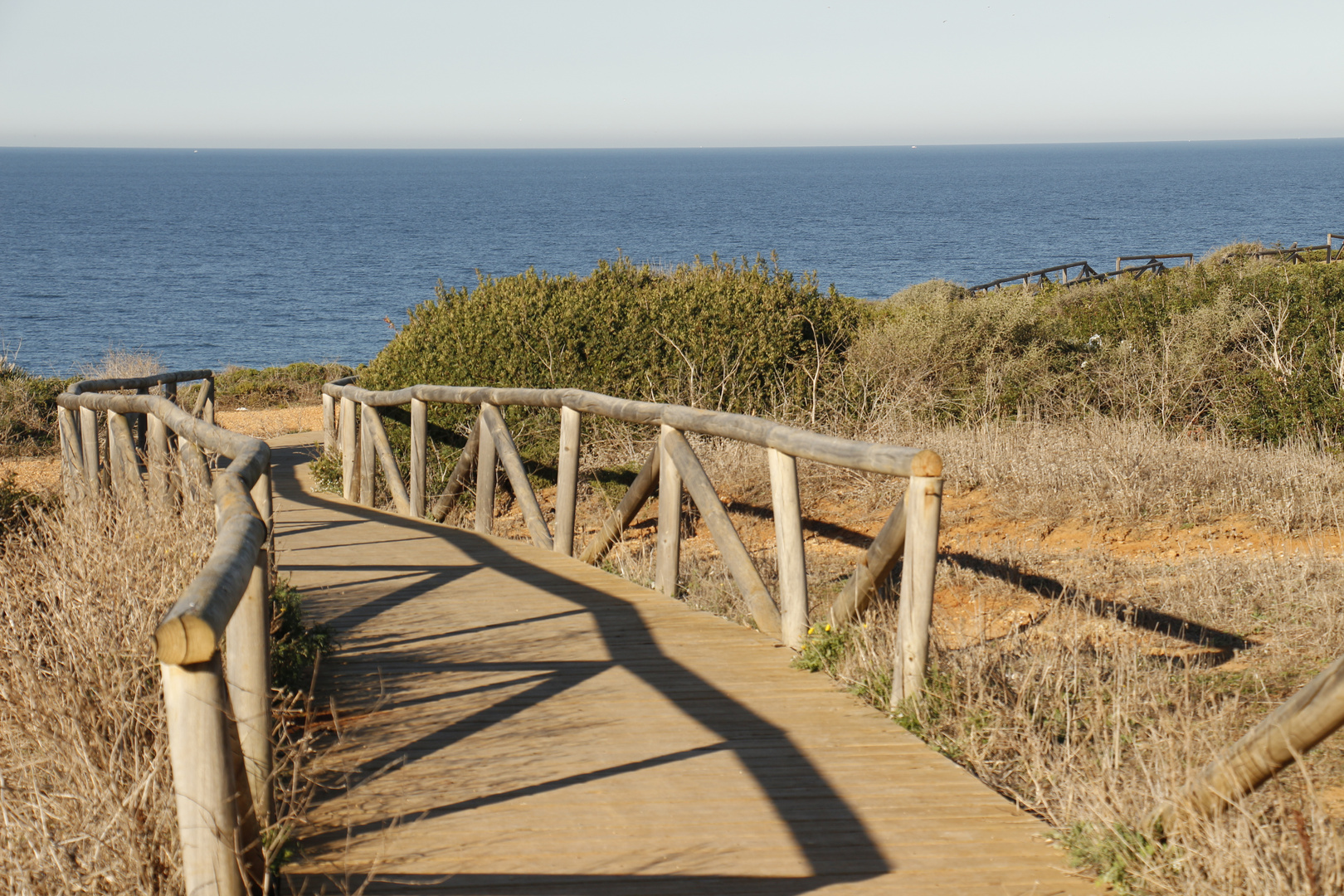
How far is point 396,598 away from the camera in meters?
5.96

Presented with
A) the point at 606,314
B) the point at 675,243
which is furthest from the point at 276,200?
the point at 606,314

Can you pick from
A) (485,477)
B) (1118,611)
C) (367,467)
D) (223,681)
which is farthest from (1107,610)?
(367,467)

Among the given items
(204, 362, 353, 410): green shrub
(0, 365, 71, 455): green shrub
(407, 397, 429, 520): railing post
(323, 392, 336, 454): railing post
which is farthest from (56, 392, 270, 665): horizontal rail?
(204, 362, 353, 410): green shrub

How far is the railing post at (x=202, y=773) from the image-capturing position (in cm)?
209

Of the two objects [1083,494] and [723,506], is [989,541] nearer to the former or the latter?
[1083,494]

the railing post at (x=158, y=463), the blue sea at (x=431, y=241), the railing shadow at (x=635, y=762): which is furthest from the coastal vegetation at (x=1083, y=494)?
the blue sea at (x=431, y=241)

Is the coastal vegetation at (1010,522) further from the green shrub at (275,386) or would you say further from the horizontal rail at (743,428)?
the green shrub at (275,386)

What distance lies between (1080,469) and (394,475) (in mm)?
5882

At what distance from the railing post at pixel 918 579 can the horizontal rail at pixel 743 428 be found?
79mm

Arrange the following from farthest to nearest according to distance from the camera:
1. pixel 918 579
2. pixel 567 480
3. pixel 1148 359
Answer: pixel 1148 359 → pixel 567 480 → pixel 918 579

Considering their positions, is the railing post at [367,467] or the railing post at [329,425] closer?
the railing post at [367,467]

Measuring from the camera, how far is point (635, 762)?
12.1 feet

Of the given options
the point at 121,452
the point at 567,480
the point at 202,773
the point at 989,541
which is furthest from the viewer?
the point at 989,541

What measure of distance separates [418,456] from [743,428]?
506 centimetres
